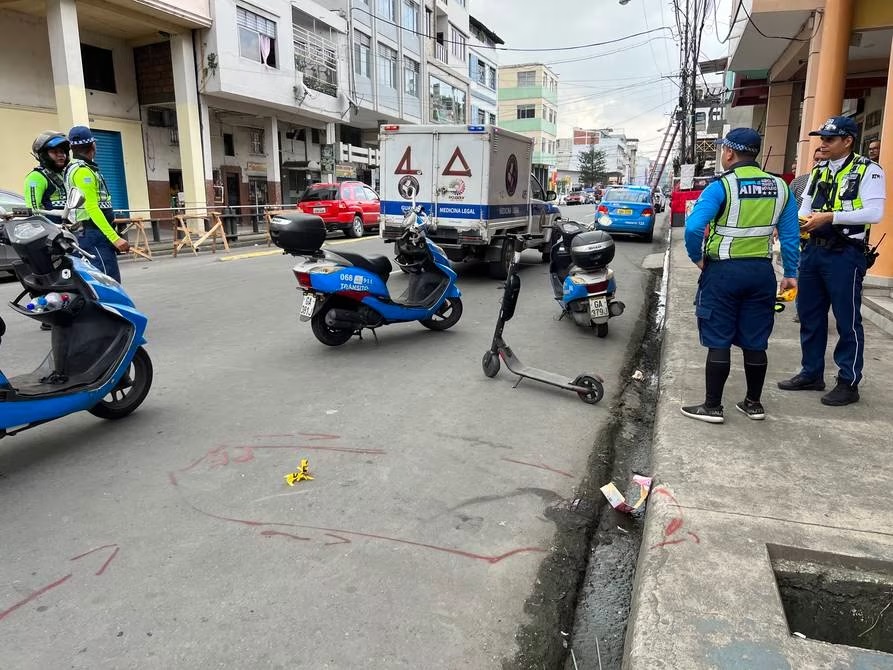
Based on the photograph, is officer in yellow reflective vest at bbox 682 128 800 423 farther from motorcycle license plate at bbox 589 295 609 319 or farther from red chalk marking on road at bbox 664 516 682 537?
motorcycle license plate at bbox 589 295 609 319

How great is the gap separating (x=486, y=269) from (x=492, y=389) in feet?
23.6

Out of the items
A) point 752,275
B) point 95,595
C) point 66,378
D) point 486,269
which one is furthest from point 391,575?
point 486,269

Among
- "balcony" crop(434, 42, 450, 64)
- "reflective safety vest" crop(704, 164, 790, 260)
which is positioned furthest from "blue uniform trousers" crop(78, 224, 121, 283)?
"balcony" crop(434, 42, 450, 64)

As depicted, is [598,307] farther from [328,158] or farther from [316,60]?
[328,158]

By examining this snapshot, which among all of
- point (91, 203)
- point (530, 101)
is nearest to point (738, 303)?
point (91, 203)

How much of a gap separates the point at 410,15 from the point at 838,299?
34.8m

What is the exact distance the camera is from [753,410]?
4.29 meters

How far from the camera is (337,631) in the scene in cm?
246

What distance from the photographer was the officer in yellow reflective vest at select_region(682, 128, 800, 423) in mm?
4074

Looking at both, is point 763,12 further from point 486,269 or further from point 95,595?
point 95,595

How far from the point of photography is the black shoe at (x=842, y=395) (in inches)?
178

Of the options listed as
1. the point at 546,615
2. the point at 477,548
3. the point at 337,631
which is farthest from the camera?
the point at 477,548

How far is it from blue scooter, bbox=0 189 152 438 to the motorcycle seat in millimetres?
2262

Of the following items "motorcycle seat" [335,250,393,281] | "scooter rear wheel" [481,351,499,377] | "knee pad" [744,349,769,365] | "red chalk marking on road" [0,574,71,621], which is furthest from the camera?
"motorcycle seat" [335,250,393,281]
